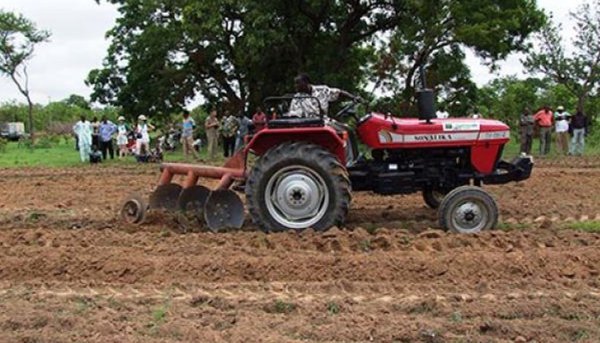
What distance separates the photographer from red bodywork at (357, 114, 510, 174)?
7.59 metres

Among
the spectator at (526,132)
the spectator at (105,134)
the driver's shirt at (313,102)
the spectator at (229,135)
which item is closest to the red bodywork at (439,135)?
the driver's shirt at (313,102)

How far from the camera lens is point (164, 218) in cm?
812

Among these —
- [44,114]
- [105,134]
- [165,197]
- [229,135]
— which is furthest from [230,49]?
[44,114]

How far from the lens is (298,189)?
734 cm

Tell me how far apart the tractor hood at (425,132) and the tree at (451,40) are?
46.0 ft

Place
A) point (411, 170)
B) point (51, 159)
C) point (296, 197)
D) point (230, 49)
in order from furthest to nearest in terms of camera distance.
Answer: point (230, 49)
point (51, 159)
point (411, 170)
point (296, 197)

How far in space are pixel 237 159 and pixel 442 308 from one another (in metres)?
3.51

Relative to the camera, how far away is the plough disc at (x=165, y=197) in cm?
829

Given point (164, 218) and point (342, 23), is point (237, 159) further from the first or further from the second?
point (342, 23)

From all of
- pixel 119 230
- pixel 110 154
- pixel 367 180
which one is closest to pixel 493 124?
pixel 367 180

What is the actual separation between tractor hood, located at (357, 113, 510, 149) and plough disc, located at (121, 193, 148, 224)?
250 cm

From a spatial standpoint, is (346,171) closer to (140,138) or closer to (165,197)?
(165,197)

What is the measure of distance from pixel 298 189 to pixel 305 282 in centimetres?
177

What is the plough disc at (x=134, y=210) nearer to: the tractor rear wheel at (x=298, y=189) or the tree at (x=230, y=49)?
the tractor rear wheel at (x=298, y=189)
